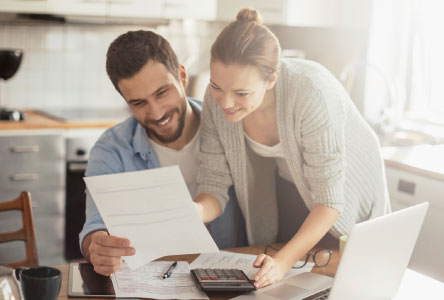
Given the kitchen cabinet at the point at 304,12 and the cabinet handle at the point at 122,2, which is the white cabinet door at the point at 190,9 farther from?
the cabinet handle at the point at 122,2

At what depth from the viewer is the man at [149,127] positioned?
5.31 feet

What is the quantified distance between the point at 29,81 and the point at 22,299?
2.66 metres

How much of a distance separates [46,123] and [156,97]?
157 cm

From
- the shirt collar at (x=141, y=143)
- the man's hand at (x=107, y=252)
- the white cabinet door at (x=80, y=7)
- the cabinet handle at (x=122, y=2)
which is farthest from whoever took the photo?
the cabinet handle at (x=122, y=2)

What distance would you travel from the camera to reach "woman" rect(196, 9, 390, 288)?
4.72ft

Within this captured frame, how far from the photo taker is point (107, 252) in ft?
4.37

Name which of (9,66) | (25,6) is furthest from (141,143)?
(25,6)

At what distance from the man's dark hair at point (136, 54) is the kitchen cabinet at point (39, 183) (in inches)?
58.8

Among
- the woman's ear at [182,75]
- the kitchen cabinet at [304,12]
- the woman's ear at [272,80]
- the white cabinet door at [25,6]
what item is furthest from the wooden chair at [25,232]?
the kitchen cabinet at [304,12]

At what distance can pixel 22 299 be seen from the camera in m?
1.06

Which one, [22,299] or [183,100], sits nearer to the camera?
[22,299]

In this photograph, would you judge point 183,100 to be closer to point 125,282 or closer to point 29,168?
point 125,282

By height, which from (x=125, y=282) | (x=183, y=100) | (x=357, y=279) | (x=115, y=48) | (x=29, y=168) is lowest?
(x=29, y=168)

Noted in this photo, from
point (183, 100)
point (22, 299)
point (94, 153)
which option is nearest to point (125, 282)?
point (22, 299)
